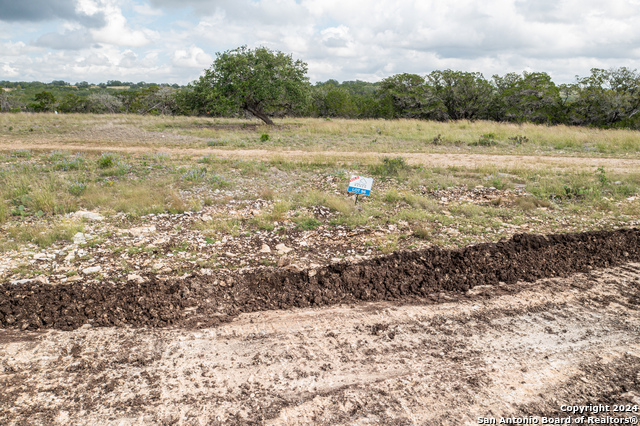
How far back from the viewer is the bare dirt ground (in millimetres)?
3135

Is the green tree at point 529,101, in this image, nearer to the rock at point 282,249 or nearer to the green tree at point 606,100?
the green tree at point 606,100

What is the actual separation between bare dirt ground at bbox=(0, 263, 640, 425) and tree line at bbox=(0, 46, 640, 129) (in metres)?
22.4

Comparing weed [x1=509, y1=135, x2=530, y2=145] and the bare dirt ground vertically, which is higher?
weed [x1=509, y1=135, x2=530, y2=145]

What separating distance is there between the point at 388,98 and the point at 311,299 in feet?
126

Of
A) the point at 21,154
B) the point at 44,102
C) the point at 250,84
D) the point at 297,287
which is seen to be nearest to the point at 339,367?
the point at 297,287

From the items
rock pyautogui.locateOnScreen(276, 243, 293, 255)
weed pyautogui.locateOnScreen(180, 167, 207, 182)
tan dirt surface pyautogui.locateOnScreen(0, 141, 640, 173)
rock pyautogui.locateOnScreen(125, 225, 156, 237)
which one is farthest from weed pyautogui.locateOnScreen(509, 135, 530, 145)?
rock pyautogui.locateOnScreen(125, 225, 156, 237)

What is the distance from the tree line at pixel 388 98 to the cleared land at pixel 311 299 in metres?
16.2

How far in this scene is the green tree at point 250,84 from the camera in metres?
24.8

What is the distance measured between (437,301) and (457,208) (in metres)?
4.42

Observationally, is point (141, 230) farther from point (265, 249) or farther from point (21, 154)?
point (21, 154)

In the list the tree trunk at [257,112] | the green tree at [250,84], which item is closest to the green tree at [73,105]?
the green tree at [250,84]

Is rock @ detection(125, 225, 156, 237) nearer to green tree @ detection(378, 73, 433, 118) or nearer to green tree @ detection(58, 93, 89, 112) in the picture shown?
green tree @ detection(378, 73, 433, 118)

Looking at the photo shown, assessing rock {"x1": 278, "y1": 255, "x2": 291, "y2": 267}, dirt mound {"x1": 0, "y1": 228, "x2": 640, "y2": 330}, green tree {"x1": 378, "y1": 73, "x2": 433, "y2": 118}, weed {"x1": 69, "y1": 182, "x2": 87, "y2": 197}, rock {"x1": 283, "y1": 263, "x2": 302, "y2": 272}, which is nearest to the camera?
dirt mound {"x1": 0, "y1": 228, "x2": 640, "y2": 330}

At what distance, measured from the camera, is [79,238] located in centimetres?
654
